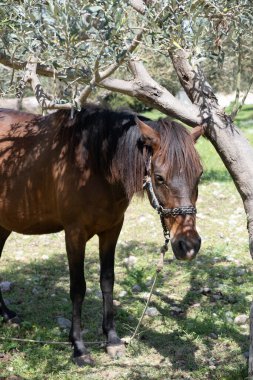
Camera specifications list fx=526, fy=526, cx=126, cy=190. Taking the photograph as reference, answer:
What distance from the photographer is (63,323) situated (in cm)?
531

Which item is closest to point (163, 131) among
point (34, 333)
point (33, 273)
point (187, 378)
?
point (187, 378)

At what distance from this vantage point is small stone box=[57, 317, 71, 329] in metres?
5.27

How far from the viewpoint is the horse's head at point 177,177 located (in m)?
3.79

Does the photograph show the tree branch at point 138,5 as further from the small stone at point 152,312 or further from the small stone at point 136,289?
the small stone at point 136,289

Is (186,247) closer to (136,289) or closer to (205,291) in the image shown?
(205,291)

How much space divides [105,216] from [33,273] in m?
2.64

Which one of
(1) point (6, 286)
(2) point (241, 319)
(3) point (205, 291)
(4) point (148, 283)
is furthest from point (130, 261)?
(2) point (241, 319)

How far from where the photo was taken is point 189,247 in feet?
12.3

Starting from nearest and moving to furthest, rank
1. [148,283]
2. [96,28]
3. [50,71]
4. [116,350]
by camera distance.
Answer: [96,28], [50,71], [116,350], [148,283]

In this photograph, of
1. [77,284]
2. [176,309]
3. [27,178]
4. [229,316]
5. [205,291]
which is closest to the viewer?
[77,284]

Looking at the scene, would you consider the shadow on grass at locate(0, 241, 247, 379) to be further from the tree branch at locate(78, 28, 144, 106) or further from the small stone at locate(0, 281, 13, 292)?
the tree branch at locate(78, 28, 144, 106)

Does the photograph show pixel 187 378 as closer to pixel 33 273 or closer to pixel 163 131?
pixel 163 131

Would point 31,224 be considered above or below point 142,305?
above

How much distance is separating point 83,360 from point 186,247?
1567 millimetres
